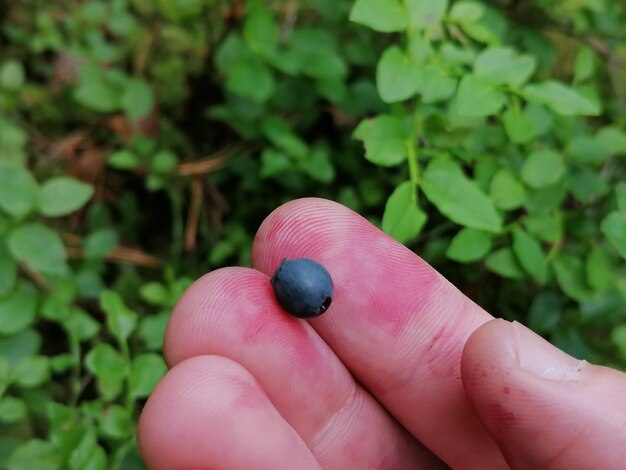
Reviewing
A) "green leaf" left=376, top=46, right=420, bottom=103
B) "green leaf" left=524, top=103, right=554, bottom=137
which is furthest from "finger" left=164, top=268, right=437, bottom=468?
"green leaf" left=524, top=103, right=554, bottom=137

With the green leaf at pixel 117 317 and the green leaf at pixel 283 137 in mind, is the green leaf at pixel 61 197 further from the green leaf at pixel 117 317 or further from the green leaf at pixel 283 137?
the green leaf at pixel 283 137

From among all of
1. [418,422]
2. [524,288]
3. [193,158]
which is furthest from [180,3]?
[418,422]

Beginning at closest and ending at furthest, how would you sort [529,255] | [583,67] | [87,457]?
[87,457] → [529,255] → [583,67]

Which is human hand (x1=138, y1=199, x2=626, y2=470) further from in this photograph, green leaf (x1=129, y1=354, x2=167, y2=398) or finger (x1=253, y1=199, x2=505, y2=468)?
green leaf (x1=129, y1=354, x2=167, y2=398)

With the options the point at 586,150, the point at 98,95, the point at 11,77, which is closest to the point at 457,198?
the point at 586,150

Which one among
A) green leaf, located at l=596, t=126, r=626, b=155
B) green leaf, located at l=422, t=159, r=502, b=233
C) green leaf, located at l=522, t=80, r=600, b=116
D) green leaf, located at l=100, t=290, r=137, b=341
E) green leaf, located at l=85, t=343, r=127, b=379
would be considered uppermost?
green leaf, located at l=522, t=80, r=600, b=116

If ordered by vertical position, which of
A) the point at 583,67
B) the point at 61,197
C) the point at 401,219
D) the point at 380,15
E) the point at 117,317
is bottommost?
the point at 117,317

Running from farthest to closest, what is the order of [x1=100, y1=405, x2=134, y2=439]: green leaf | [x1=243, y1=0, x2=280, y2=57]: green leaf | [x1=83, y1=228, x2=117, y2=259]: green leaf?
[x1=83, y1=228, x2=117, y2=259]: green leaf
[x1=243, y1=0, x2=280, y2=57]: green leaf
[x1=100, y1=405, x2=134, y2=439]: green leaf

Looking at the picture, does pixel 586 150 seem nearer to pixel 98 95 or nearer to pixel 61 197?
pixel 61 197
